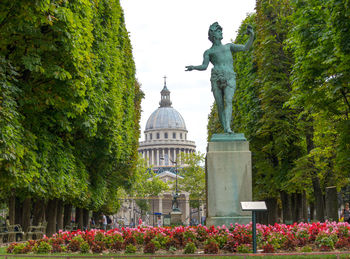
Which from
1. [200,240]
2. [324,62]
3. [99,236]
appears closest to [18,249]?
[99,236]

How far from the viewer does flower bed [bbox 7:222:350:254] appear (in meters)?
13.6

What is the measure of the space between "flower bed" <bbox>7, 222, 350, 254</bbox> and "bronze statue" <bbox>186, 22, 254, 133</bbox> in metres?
Result: 3.64

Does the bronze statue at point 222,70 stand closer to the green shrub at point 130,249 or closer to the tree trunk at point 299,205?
the green shrub at point 130,249

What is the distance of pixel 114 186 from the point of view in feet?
126

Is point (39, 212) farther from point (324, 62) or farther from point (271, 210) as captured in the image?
point (324, 62)

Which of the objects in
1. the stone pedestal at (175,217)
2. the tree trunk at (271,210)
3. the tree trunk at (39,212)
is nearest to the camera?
the tree trunk at (39,212)

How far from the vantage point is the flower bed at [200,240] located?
535 inches

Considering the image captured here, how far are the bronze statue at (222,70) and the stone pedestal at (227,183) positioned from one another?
41.6 inches

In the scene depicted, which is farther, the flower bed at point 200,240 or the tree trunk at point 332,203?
the tree trunk at point 332,203

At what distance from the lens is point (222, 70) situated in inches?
663

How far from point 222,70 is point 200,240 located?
5525 millimetres

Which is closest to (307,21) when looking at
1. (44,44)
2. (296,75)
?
(296,75)

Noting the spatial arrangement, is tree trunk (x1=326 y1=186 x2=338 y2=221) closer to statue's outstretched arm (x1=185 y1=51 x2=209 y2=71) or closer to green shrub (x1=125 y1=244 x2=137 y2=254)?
statue's outstretched arm (x1=185 y1=51 x2=209 y2=71)

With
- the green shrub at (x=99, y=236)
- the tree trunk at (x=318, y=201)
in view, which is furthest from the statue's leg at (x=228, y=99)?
the tree trunk at (x=318, y=201)
